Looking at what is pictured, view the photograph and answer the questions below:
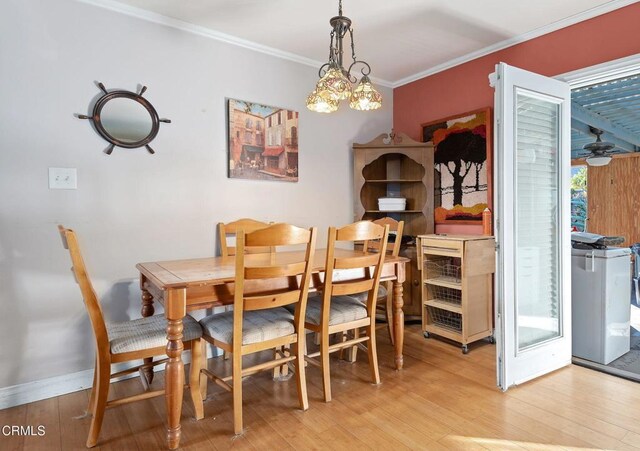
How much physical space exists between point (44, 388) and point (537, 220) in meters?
A: 3.24

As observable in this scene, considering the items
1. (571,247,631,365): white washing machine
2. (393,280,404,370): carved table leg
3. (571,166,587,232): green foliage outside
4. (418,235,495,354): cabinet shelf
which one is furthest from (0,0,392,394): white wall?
(571,166,587,232): green foliage outside

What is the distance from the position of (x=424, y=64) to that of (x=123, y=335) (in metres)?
3.29

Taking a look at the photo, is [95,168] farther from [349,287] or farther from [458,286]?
[458,286]

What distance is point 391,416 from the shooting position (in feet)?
6.37

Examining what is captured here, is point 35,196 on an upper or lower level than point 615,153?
lower

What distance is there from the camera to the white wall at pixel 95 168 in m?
2.13

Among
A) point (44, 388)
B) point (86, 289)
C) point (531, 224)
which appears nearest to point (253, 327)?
point (86, 289)

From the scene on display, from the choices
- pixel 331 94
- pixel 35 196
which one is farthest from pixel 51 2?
pixel 331 94

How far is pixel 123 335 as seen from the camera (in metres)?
1.78

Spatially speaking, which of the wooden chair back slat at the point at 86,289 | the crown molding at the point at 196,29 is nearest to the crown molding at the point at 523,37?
the crown molding at the point at 196,29

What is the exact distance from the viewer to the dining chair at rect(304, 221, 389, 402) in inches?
81.0

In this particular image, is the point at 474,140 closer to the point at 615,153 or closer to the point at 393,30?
the point at 393,30

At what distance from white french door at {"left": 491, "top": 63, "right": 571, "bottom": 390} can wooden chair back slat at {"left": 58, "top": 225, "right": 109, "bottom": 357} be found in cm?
211

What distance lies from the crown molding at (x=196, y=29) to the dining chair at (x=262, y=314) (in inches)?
73.3
